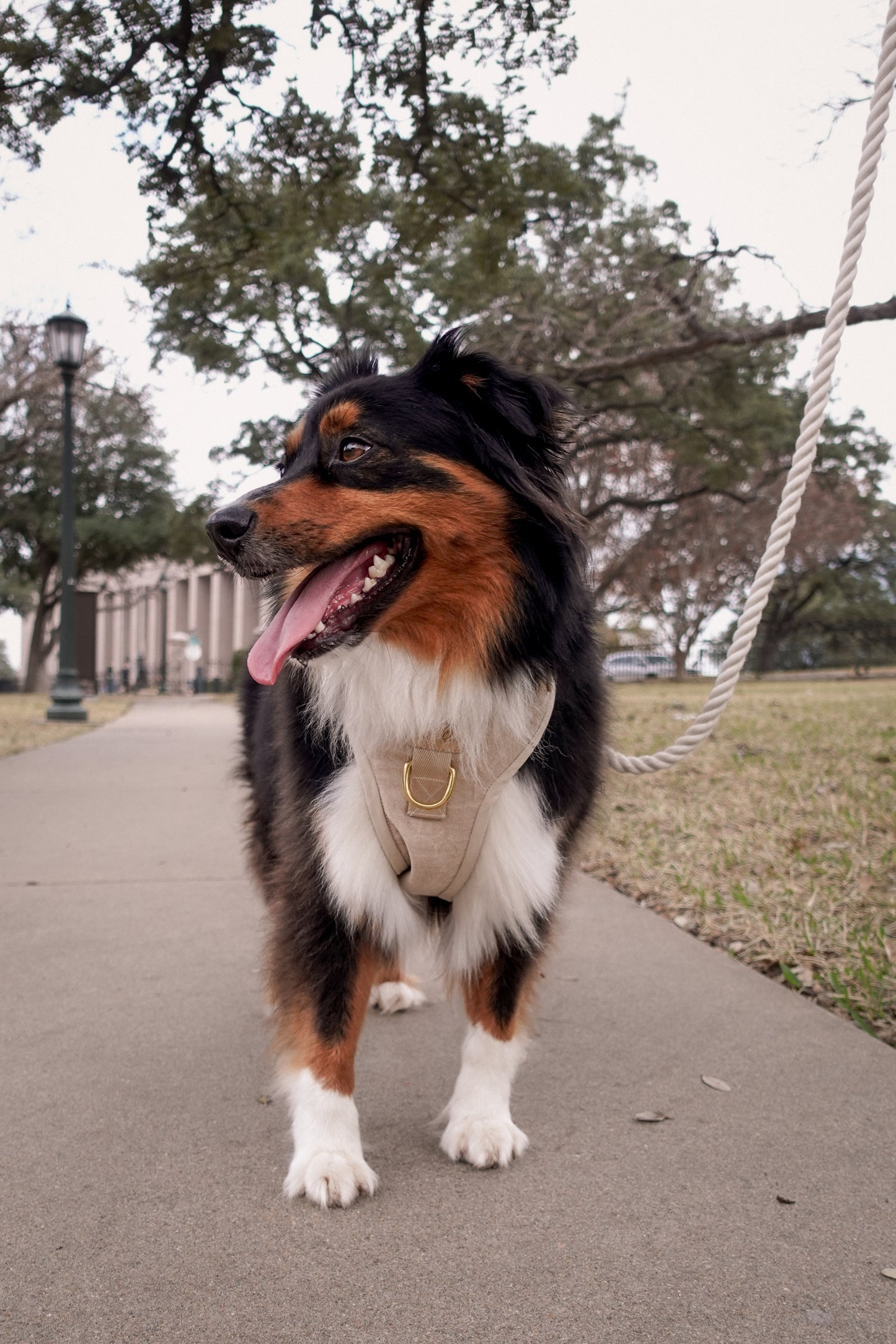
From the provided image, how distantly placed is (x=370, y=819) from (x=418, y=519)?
73 centimetres

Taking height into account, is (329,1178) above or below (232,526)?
below

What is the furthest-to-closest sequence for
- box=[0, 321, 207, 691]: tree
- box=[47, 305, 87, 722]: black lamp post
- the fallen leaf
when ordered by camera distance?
box=[0, 321, 207, 691]: tree → box=[47, 305, 87, 722]: black lamp post → the fallen leaf

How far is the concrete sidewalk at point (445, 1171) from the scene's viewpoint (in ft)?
5.79

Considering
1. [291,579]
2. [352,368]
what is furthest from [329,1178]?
[352,368]

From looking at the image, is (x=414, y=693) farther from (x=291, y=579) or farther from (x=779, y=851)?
(x=779, y=851)

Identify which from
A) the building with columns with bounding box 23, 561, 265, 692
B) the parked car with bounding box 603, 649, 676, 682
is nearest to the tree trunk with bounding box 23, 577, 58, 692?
the building with columns with bounding box 23, 561, 265, 692

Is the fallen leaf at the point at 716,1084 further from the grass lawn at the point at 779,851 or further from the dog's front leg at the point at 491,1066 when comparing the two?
the grass lawn at the point at 779,851

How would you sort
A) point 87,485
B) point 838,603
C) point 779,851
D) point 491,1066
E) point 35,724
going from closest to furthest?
point 491,1066
point 779,851
point 35,724
point 87,485
point 838,603

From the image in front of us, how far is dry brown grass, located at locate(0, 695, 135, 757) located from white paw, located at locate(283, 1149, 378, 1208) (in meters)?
9.28

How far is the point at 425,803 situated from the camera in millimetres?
2322

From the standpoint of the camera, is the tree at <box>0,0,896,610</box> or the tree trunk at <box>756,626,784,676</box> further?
the tree trunk at <box>756,626,784,676</box>

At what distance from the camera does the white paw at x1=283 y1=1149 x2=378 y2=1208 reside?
2148 mm

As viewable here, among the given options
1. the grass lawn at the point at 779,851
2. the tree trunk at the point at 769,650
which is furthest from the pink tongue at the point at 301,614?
the tree trunk at the point at 769,650

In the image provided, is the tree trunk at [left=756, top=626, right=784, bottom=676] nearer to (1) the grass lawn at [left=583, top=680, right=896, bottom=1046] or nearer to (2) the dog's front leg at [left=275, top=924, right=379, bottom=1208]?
(1) the grass lawn at [left=583, top=680, right=896, bottom=1046]
